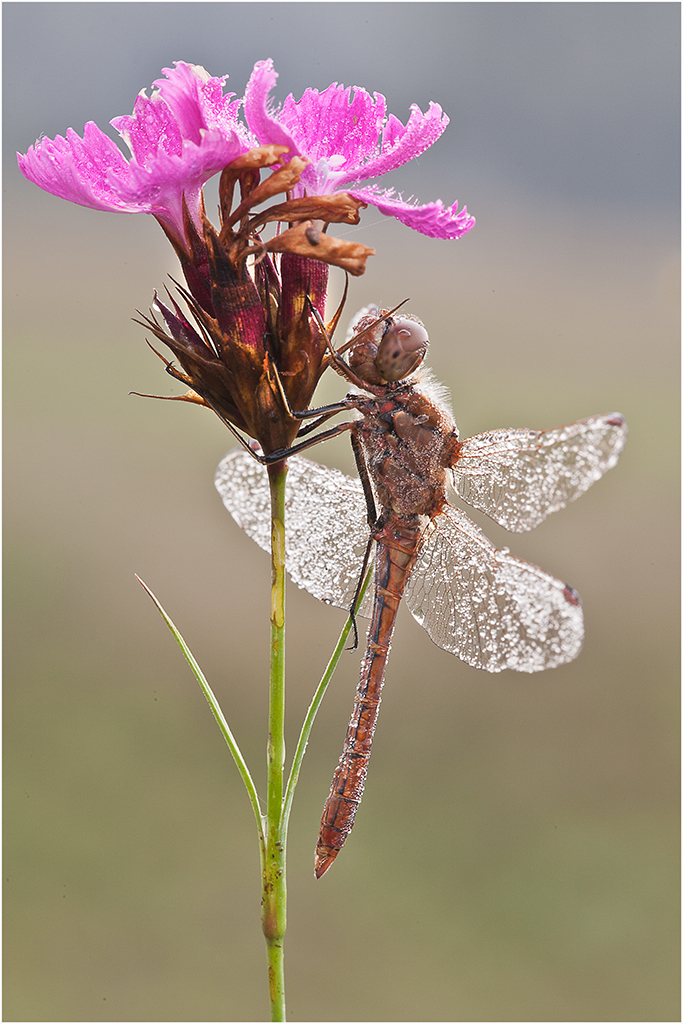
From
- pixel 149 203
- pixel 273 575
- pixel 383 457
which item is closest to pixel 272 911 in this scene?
pixel 273 575

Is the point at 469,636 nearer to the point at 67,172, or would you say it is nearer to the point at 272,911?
the point at 272,911

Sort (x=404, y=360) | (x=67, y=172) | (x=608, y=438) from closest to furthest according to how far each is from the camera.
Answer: (x=67, y=172) → (x=404, y=360) → (x=608, y=438)

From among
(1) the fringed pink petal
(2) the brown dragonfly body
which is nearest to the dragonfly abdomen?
(2) the brown dragonfly body

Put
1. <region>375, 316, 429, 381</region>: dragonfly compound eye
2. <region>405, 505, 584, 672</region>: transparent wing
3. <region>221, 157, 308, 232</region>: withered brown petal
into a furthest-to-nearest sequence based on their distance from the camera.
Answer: <region>405, 505, 584, 672</region>: transparent wing → <region>375, 316, 429, 381</region>: dragonfly compound eye → <region>221, 157, 308, 232</region>: withered brown petal

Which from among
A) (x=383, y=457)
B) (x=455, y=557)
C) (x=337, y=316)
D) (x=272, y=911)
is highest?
(x=337, y=316)

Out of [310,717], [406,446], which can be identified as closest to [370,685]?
[310,717]

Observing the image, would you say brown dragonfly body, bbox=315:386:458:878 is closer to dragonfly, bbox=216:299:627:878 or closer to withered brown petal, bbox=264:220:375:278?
dragonfly, bbox=216:299:627:878
